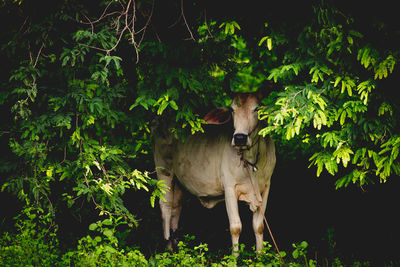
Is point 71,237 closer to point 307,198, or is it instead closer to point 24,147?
point 24,147

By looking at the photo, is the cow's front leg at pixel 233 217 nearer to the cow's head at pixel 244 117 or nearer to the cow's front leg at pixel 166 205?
the cow's head at pixel 244 117

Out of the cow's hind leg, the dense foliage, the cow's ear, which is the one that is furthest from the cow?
the dense foliage

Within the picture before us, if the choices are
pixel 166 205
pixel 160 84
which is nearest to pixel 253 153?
pixel 160 84

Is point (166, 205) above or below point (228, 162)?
below

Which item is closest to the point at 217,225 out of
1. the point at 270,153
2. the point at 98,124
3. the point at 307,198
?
the point at 307,198

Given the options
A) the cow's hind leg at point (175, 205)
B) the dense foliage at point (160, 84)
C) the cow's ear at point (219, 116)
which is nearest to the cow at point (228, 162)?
the cow's ear at point (219, 116)

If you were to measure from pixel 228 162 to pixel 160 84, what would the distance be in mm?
1364

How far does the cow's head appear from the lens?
19.2ft

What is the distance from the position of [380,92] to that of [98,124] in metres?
3.22

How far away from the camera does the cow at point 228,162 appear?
6090 mm

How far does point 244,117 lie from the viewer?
19.7 ft

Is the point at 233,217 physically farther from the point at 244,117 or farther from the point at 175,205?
the point at 175,205

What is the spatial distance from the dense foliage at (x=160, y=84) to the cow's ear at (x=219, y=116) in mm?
200

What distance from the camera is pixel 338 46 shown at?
5.34 meters
